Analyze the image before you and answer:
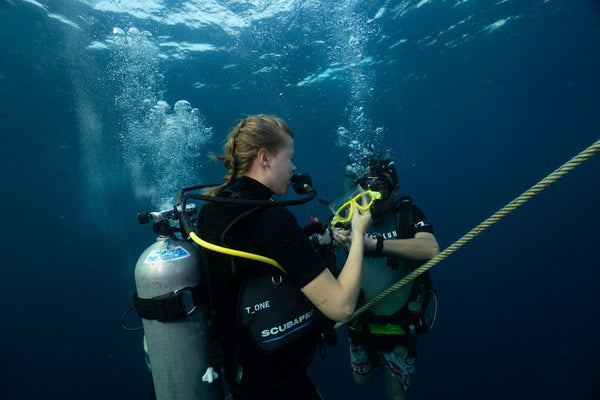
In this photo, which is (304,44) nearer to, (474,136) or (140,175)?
(140,175)

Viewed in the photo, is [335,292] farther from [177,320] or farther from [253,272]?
[177,320]

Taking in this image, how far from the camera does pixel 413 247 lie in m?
3.03

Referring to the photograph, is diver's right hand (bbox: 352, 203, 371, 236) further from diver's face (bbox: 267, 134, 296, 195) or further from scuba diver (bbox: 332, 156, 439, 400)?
scuba diver (bbox: 332, 156, 439, 400)

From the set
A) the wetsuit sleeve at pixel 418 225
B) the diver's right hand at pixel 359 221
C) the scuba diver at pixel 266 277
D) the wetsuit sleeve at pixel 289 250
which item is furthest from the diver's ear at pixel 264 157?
the wetsuit sleeve at pixel 418 225

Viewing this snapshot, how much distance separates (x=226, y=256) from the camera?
67.8 inches

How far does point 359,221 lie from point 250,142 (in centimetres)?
100

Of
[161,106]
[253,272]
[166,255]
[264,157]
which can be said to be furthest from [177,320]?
[161,106]

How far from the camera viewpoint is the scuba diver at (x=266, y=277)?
153 centimetres

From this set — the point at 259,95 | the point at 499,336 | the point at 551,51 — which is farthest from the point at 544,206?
the point at 259,95

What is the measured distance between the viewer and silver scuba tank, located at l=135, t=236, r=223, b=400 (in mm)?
1844

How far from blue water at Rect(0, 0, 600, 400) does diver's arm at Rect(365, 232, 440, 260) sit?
10.3 m

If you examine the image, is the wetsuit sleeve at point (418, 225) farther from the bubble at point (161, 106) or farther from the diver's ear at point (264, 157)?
the bubble at point (161, 106)

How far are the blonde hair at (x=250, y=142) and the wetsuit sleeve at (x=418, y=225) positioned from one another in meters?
2.24

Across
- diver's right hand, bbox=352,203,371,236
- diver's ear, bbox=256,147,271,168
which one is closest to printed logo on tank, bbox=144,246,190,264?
diver's ear, bbox=256,147,271,168
